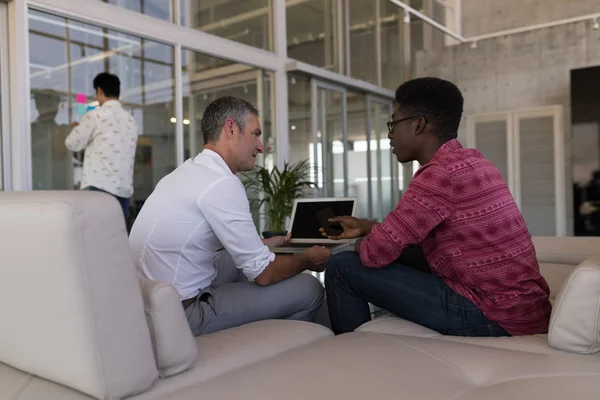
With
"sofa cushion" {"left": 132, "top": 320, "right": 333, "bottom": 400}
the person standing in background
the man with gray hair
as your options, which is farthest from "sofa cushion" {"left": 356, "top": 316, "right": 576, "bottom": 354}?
the person standing in background

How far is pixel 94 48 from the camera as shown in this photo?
4867mm

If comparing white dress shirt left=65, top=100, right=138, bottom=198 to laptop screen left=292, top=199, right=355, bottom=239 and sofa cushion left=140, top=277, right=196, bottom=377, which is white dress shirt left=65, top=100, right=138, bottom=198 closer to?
laptop screen left=292, top=199, right=355, bottom=239

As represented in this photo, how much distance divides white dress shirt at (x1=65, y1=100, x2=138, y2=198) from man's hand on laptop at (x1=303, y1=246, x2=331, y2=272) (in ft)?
8.91

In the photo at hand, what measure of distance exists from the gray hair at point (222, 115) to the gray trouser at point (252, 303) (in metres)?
0.55

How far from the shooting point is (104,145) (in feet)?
13.9

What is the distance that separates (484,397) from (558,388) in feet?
0.56

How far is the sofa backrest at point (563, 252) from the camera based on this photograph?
2.63 m

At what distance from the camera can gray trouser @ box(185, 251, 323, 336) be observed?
1.73 m

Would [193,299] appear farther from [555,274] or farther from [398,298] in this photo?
[555,274]

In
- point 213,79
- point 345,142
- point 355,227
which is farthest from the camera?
point 345,142

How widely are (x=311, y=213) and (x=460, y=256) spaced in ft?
4.05

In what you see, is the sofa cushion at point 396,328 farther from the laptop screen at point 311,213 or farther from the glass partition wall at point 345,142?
the glass partition wall at point 345,142

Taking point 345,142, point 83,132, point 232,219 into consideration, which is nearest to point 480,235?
point 232,219

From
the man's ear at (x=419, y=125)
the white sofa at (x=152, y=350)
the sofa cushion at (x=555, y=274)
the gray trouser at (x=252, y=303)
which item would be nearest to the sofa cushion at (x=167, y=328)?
the white sofa at (x=152, y=350)
